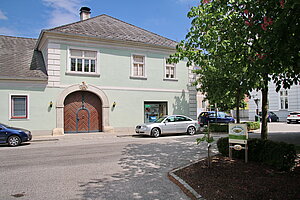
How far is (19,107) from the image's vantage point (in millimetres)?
15844

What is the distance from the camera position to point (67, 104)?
1720 centimetres

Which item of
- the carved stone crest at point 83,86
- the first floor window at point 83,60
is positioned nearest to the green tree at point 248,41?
the carved stone crest at point 83,86

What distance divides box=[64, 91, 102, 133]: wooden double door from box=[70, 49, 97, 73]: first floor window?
1.79m

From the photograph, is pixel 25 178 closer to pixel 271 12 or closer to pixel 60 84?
pixel 271 12

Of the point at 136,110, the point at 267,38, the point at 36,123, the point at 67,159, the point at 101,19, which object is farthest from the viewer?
the point at 101,19

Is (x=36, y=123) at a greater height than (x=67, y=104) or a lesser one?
lesser

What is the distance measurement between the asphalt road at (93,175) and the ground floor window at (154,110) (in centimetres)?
1031

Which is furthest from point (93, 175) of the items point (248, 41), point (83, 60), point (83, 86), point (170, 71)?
point (170, 71)

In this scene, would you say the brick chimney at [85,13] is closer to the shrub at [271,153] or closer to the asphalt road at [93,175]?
the asphalt road at [93,175]

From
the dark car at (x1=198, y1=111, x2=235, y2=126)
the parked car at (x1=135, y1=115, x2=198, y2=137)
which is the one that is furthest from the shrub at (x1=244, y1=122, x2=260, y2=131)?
the parked car at (x1=135, y1=115, x2=198, y2=137)

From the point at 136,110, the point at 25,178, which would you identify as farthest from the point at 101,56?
the point at 25,178

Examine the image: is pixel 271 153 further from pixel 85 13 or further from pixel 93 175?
pixel 85 13

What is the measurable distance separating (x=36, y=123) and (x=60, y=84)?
3121 millimetres

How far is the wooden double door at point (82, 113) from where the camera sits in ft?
56.5
